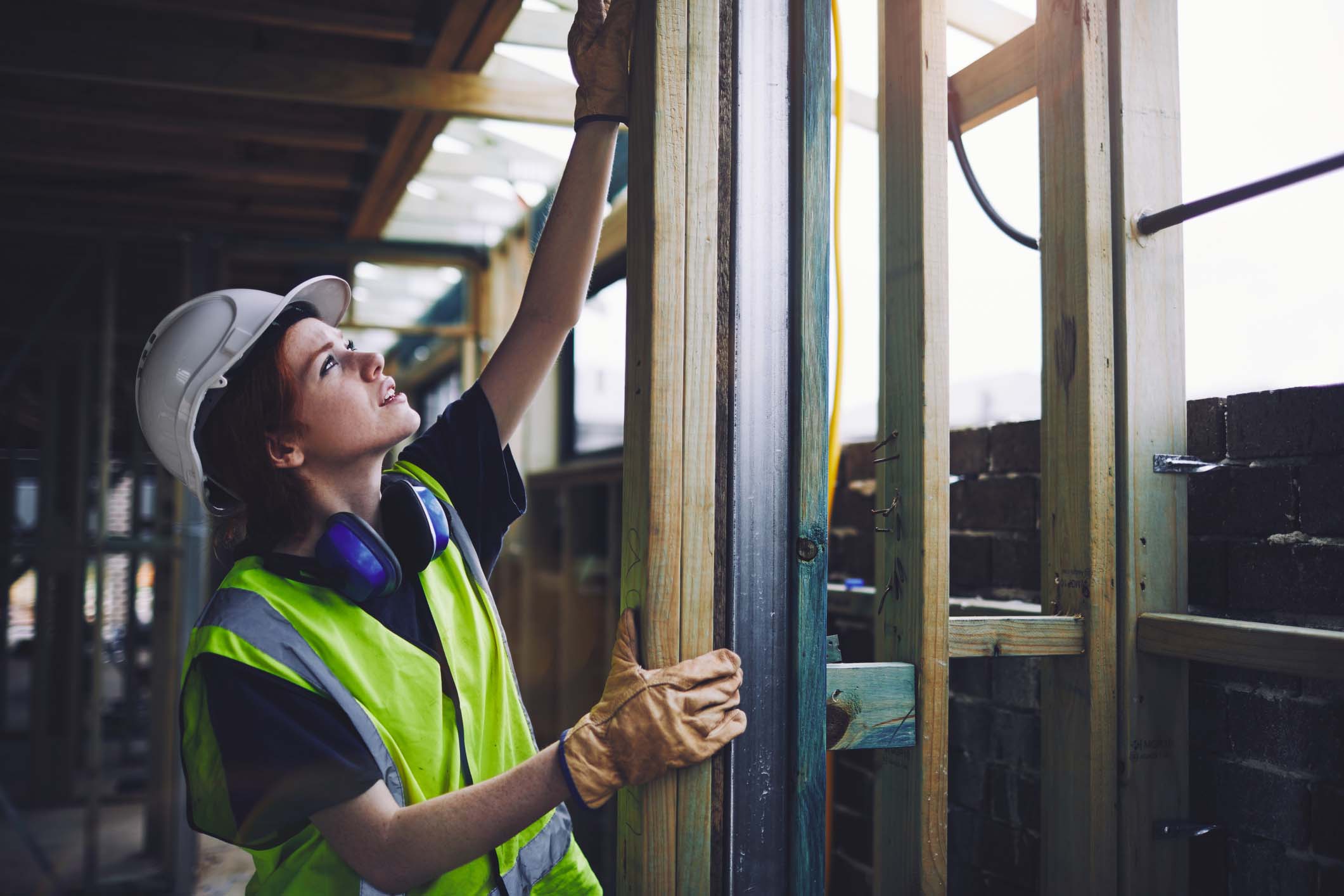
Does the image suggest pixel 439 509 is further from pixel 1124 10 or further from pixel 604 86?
pixel 1124 10

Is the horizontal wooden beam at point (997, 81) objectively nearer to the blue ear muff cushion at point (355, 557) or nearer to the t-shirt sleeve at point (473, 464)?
the t-shirt sleeve at point (473, 464)

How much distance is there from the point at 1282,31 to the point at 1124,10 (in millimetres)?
310

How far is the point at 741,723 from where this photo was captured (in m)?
1.18

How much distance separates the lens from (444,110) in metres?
3.28

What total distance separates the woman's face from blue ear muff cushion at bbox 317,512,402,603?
0.18m

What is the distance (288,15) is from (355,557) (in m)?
2.33

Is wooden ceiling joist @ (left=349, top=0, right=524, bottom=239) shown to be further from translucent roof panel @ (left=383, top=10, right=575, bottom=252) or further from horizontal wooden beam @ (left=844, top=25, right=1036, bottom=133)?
horizontal wooden beam @ (left=844, top=25, right=1036, bottom=133)

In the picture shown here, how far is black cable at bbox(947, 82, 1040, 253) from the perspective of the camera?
1832 millimetres

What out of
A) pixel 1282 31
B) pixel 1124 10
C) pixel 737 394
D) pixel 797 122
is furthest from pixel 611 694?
pixel 1282 31

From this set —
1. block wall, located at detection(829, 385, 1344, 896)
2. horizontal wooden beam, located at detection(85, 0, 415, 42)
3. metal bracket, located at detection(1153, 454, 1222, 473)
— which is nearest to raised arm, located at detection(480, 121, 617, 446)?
metal bracket, located at detection(1153, 454, 1222, 473)

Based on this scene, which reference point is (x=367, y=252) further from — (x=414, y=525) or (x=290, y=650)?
(x=290, y=650)

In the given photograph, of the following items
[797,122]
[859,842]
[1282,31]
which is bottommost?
[859,842]

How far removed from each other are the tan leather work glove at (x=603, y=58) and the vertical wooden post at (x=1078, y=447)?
76 centimetres

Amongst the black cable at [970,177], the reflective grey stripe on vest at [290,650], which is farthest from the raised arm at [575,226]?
the black cable at [970,177]
